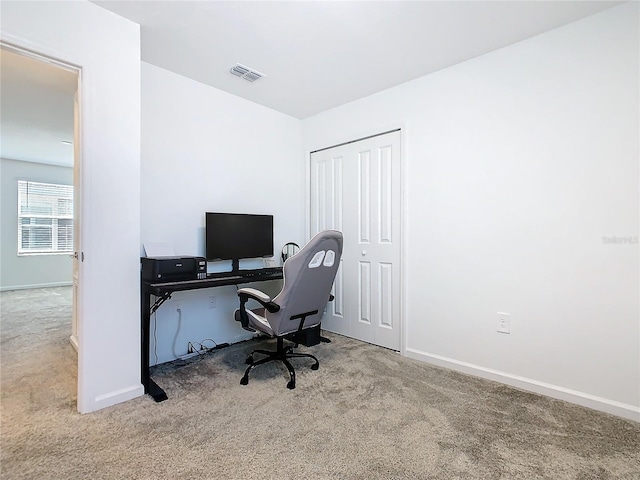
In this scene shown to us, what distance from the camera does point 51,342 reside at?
10.7 ft

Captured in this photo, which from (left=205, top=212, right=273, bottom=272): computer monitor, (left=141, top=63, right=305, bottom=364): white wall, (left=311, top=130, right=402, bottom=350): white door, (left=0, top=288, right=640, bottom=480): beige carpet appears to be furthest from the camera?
(left=311, top=130, right=402, bottom=350): white door

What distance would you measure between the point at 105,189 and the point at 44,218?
6.35 m

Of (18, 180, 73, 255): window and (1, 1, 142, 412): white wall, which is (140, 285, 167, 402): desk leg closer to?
(1, 1, 142, 412): white wall

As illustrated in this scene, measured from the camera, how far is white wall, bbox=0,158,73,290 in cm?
607

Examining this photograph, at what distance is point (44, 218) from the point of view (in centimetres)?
661

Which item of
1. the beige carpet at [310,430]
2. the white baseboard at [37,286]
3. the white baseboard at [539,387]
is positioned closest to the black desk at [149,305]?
the beige carpet at [310,430]

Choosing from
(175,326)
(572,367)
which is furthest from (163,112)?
(572,367)

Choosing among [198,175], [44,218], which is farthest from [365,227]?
[44,218]

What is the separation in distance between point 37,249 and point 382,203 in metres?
7.28

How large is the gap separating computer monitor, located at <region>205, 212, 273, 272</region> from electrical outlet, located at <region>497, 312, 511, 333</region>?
216cm

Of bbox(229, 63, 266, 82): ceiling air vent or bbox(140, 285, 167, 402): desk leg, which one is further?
bbox(229, 63, 266, 82): ceiling air vent

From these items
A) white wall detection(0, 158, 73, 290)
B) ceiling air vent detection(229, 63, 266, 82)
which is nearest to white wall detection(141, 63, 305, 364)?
ceiling air vent detection(229, 63, 266, 82)

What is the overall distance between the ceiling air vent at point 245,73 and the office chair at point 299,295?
165 centimetres

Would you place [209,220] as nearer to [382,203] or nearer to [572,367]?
[382,203]
